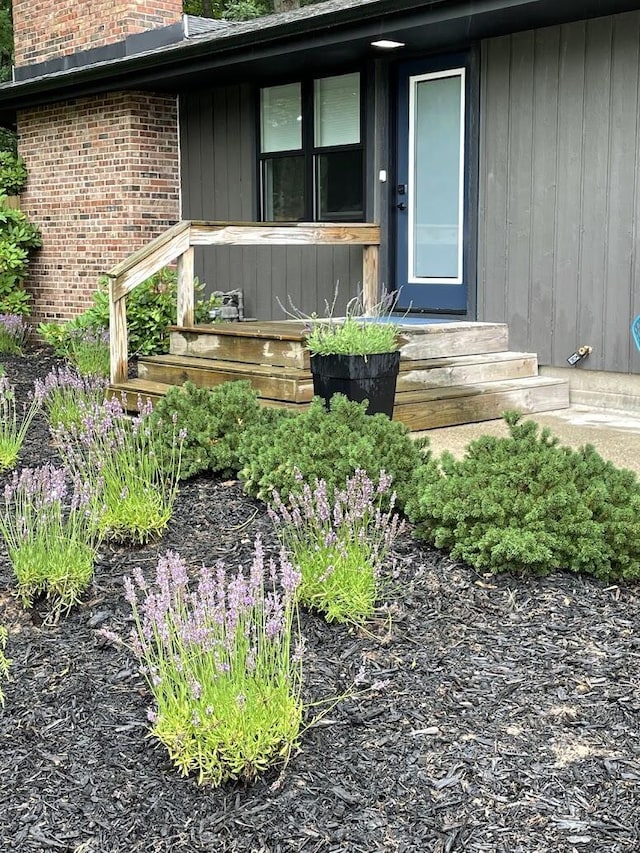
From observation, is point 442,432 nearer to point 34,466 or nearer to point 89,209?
point 34,466

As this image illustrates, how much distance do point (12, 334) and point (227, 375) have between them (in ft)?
14.6

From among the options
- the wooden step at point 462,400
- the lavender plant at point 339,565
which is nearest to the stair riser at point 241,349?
the wooden step at point 462,400

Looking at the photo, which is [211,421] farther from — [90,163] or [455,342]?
[90,163]

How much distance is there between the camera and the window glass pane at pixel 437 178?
831 centimetres

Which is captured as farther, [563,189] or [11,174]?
[11,174]

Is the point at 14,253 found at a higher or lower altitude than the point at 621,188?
→ lower

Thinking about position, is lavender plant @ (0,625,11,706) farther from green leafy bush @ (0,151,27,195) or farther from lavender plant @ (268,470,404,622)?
green leafy bush @ (0,151,27,195)

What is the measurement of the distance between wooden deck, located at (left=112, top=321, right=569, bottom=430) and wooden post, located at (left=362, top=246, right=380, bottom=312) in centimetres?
107

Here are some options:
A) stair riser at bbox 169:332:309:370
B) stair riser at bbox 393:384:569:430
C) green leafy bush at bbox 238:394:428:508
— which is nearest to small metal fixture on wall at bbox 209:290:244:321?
stair riser at bbox 169:332:309:370

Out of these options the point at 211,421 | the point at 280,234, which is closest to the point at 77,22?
the point at 280,234

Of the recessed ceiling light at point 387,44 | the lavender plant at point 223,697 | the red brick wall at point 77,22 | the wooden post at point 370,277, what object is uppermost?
the red brick wall at point 77,22

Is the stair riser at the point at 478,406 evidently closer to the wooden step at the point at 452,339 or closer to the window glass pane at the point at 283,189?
the wooden step at the point at 452,339

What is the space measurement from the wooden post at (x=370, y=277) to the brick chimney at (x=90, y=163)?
3.02 meters

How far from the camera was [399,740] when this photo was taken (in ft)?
9.34
